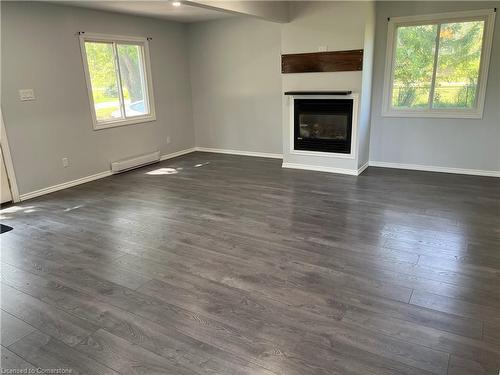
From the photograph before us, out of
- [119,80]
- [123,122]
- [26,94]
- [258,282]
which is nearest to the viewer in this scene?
[258,282]

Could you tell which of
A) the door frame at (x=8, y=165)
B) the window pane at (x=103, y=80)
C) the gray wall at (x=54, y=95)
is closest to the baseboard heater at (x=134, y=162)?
the gray wall at (x=54, y=95)

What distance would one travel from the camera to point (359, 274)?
270 centimetres

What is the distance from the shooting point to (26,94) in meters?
4.54

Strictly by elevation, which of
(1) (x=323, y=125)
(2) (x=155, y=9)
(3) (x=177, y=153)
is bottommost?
(3) (x=177, y=153)

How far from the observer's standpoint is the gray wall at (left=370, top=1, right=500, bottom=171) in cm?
479

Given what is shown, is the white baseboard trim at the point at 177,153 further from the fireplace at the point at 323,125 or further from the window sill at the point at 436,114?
the window sill at the point at 436,114

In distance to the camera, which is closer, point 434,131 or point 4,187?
point 4,187

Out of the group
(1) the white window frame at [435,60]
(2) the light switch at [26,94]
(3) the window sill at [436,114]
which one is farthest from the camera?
(3) the window sill at [436,114]

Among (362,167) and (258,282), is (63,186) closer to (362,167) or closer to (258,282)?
(258,282)

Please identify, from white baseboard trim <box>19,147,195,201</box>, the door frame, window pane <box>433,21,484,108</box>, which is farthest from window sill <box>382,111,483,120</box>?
the door frame

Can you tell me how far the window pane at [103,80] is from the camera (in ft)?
17.5

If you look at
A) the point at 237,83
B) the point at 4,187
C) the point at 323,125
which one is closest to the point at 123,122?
the point at 4,187

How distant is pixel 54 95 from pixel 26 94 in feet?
1.22

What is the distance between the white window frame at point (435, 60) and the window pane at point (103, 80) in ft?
14.0
